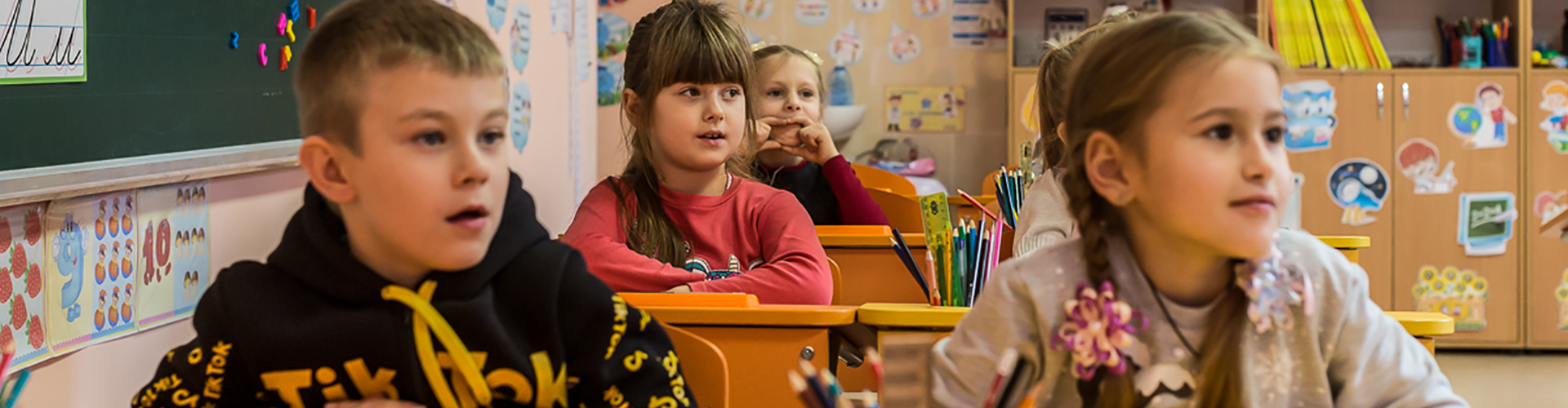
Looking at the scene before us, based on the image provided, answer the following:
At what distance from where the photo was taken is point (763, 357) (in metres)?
1.49

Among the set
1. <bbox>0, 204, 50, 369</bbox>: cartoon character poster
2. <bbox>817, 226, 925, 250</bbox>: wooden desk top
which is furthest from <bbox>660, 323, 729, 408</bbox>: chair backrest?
<bbox>817, 226, 925, 250</bbox>: wooden desk top

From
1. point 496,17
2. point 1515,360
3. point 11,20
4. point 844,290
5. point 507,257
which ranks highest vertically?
point 496,17

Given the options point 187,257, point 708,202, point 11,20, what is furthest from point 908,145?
point 11,20

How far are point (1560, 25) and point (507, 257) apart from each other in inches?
182

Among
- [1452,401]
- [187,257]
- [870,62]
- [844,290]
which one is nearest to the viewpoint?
[1452,401]

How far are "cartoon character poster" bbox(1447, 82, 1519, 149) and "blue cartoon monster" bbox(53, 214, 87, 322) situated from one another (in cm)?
419

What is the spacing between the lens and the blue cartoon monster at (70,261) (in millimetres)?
1545

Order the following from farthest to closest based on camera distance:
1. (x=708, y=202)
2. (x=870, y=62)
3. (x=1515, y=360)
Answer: (x=870, y=62) < (x=1515, y=360) < (x=708, y=202)

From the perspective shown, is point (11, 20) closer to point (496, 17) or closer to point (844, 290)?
point (844, 290)

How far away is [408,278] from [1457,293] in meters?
4.31

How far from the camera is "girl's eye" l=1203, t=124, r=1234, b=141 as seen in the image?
3.13 feet

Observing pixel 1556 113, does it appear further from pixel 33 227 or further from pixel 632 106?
pixel 33 227

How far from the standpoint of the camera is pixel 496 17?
9.94 ft

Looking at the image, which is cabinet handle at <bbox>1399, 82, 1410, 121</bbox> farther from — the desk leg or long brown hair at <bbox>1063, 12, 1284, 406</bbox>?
long brown hair at <bbox>1063, 12, 1284, 406</bbox>
